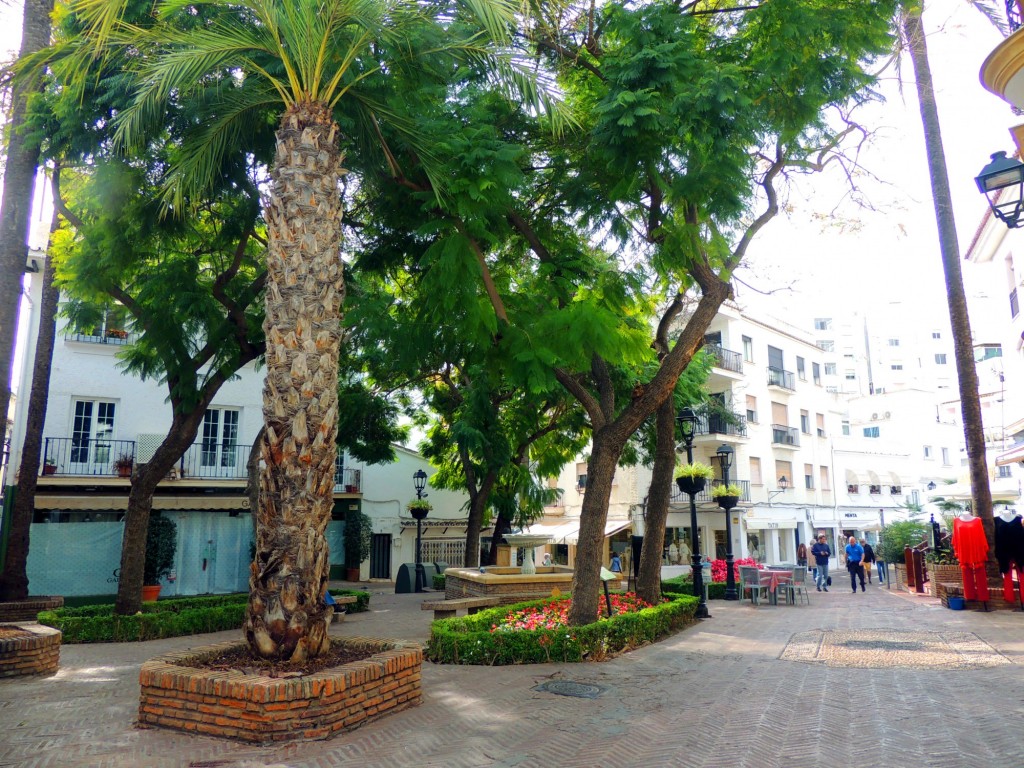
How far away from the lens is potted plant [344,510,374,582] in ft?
85.6

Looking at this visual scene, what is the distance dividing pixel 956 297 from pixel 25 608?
19.5 metres

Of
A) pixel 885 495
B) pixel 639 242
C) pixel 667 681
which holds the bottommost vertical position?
pixel 667 681

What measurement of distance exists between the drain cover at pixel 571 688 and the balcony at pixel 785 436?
3157 centimetres

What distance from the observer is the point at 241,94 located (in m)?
8.87

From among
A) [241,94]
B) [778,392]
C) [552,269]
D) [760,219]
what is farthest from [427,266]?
[778,392]

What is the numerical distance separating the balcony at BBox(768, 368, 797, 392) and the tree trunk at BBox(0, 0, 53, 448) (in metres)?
33.7

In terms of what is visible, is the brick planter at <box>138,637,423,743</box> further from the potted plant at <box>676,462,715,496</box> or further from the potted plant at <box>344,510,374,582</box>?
the potted plant at <box>344,510,374,582</box>

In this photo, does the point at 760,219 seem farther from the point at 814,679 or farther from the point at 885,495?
the point at 885,495

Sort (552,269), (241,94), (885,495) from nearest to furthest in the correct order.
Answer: (241,94) → (552,269) → (885,495)

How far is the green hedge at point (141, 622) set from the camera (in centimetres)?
1182

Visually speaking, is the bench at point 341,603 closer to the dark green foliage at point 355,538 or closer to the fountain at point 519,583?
the fountain at point 519,583

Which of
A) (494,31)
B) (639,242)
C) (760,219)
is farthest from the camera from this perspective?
(639,242)

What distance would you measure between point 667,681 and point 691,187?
19.2 ft

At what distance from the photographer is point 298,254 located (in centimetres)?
722
